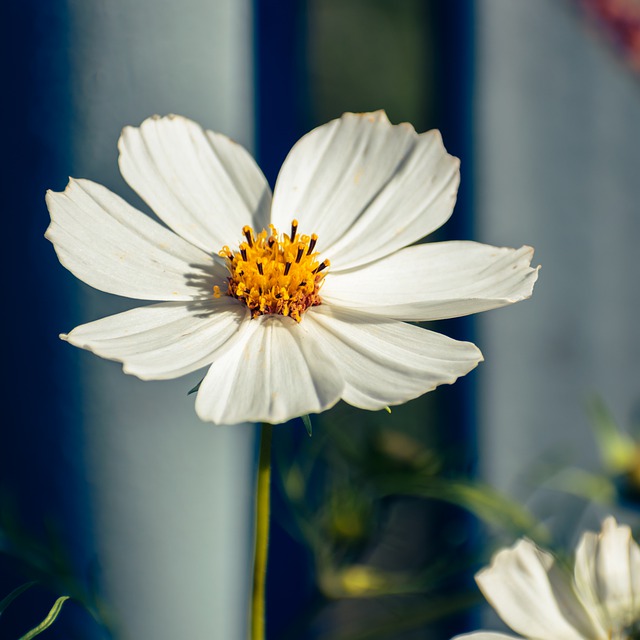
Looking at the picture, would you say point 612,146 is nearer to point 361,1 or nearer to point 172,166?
point 361,1

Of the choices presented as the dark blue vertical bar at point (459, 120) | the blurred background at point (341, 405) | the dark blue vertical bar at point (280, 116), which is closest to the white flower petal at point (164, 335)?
the blurred background at point (341, 405)

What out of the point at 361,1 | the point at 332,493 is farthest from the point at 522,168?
the point at 332,493

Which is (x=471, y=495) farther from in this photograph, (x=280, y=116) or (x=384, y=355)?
(x=280, y=116)

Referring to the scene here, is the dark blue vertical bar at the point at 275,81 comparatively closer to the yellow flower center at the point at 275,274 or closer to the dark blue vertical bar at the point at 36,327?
the dark blue vertical bar at the point at 36,327

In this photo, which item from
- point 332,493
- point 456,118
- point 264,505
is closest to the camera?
point 264,505

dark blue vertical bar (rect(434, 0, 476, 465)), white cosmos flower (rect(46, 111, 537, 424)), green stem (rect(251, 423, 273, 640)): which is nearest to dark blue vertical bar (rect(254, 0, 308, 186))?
dark blue vertical bar (rect(434, 0, 476, 465))

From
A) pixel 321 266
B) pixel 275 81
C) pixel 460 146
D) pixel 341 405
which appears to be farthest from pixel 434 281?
pixel 460 146
